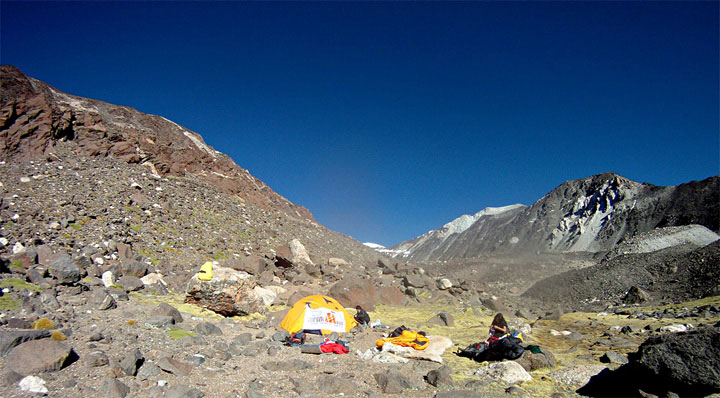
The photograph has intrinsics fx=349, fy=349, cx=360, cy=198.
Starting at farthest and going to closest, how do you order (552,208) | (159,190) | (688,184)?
(552,208) → (688,184) → (159,190)

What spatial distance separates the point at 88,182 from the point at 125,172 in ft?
9.81

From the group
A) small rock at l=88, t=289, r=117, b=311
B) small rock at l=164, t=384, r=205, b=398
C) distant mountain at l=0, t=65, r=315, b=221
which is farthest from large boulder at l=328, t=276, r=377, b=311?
distant mountain at l=0, t=65, r=315, b=221

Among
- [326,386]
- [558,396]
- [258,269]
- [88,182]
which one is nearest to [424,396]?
[326,386]

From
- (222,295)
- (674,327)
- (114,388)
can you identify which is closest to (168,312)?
(222,295)

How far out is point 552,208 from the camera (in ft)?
218

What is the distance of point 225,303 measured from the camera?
30.7 ft

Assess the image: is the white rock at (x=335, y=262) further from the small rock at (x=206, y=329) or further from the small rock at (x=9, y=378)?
the small rock at (x=9, y=378)

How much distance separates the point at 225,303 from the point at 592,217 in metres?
62.5

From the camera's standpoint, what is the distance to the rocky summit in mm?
4781

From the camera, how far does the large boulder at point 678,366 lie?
4316 mm

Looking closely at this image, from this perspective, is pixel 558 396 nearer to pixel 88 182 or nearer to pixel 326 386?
pixel 326 386

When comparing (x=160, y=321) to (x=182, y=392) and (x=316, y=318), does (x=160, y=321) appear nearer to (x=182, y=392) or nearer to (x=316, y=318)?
(x=182, y=392)

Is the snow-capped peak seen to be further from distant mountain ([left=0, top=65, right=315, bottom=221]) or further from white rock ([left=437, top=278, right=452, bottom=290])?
white rock ([left=437, top=278, right=452, bottom=290])

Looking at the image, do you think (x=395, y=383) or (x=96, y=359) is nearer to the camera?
(x=96, y=359)
